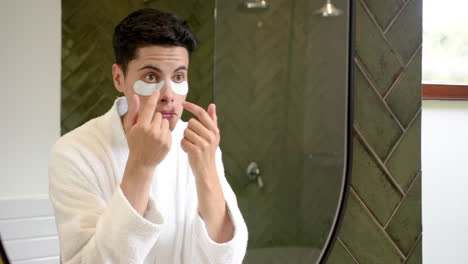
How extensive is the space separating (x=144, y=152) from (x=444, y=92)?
32.9 inches

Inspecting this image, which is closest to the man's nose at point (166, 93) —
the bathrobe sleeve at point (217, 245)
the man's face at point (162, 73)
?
the man's face at point (162, 73)

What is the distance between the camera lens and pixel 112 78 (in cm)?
44

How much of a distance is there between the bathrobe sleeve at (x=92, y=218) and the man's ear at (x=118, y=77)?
7 cm

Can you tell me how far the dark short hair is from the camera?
403mm

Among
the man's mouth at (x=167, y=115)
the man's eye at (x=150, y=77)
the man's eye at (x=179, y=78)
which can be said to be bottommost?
the man's mouth at (x=167, y=115)

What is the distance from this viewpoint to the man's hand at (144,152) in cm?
39

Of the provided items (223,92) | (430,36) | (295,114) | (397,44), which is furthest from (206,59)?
(430,36)

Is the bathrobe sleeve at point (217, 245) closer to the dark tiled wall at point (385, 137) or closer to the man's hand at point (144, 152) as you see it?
the man's hand at point (144, 152)

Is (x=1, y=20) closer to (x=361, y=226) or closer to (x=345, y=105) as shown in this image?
(x=345, y=105)

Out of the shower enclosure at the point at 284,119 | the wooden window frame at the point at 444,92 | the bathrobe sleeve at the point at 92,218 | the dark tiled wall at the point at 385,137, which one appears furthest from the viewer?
the wooden window frame at the point at 444,92

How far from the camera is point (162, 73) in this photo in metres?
0.41

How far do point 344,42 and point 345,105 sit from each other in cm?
8

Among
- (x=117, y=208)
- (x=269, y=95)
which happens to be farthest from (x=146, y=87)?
(x=269, y=95)

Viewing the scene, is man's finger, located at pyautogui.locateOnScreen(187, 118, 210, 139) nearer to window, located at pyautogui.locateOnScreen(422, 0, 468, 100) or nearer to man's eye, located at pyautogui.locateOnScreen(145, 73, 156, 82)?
man's eye, located at pyautogui.locateOnScreen(145, 73, 156, 82)
